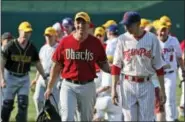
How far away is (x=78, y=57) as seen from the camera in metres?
9.52

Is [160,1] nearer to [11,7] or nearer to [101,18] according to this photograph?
[101,18]

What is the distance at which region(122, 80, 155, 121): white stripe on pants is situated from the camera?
926 centimetres

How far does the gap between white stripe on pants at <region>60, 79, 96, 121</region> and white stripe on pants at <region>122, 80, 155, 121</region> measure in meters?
0.51

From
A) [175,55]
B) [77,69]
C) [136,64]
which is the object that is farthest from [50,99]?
[175,55]

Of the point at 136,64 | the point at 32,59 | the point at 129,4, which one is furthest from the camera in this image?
the point at 129,4

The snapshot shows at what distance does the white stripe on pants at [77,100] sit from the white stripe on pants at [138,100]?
51cm

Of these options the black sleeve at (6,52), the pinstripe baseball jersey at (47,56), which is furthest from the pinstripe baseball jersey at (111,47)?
the black sleeve at (6,52)

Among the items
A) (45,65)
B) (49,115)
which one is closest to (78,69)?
(49,115)

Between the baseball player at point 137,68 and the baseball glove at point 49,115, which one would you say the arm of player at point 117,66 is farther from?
the baseball glove at point 49,115

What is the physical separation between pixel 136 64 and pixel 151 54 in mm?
248

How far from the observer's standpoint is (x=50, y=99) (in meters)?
9.88

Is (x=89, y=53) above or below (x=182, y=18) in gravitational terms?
below

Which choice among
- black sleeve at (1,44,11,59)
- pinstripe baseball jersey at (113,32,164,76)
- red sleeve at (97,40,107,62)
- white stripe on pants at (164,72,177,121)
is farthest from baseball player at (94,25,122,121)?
pinstripe baseball jersey at (113,32,164,76)

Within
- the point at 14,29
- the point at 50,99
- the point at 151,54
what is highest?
the point at 14,29
